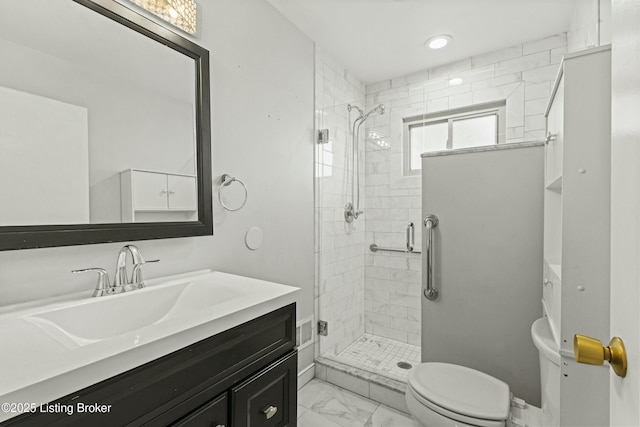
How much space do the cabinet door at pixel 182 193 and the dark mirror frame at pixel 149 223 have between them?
3 cm

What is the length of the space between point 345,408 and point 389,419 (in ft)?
0.90

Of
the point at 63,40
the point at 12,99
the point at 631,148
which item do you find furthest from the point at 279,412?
the point at 63,40

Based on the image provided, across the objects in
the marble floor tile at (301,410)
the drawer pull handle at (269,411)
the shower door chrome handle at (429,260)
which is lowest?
the marble floor tile at (301,410)

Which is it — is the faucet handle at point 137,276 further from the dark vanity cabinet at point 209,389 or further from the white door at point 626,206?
the white door at point 626,206

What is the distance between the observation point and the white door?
39 cm

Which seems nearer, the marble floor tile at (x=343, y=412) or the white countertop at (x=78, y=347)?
the white countertop at (x=78, y=347)

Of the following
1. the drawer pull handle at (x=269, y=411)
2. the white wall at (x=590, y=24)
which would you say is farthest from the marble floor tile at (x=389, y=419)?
the white wall at (x=590, y=24)

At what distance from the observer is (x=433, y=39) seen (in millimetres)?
2209

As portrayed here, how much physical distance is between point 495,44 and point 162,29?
7.53ft

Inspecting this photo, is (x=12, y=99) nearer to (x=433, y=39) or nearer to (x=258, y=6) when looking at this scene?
(x=258, y=6)

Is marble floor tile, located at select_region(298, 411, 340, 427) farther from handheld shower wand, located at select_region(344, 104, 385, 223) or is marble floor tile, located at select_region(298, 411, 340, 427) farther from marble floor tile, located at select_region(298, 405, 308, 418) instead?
handheld shower wand, located at select_region(344, 104, 385, 223)

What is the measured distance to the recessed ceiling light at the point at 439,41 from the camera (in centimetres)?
218

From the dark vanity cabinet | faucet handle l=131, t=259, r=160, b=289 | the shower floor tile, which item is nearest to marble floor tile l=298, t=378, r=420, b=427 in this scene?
the shower floor tile

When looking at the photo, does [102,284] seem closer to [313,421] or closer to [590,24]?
[313,421]
